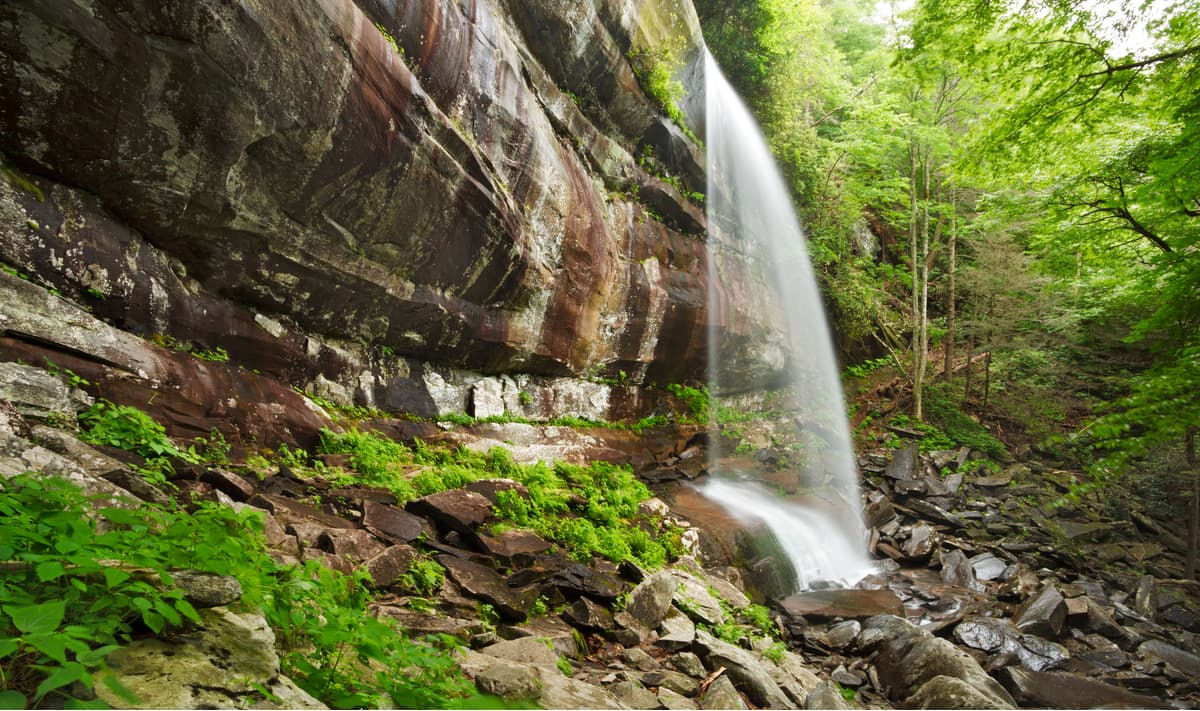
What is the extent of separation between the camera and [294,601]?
2953 millimetres

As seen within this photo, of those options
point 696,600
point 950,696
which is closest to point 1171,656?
point 950,696

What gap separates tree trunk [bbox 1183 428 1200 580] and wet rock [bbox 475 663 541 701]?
16.1 metres

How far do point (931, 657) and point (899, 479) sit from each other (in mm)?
9666

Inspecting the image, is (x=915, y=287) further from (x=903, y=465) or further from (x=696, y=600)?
(x=696, y=600)

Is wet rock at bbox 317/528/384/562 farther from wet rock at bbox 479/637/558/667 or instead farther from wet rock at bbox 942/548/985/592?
wet rock at bbox 942/548/985/592

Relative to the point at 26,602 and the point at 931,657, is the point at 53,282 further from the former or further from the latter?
the point at 931,657

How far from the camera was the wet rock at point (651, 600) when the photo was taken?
6.06 m

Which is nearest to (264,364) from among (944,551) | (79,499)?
(79,499)

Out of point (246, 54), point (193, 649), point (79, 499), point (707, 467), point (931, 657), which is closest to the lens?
point (193, 649)

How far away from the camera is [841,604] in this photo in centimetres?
952

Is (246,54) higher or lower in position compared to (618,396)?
higher

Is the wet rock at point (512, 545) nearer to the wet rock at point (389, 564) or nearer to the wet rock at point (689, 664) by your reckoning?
the wet rock at point (389, 564)

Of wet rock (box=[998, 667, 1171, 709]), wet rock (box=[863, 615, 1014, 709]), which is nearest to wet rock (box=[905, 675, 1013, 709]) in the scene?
wet rock (box=[863, 615, 1014, 709])

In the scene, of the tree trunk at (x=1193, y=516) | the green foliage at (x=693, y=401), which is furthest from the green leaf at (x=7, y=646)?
the tree trunk at (x=1193, y=516)
